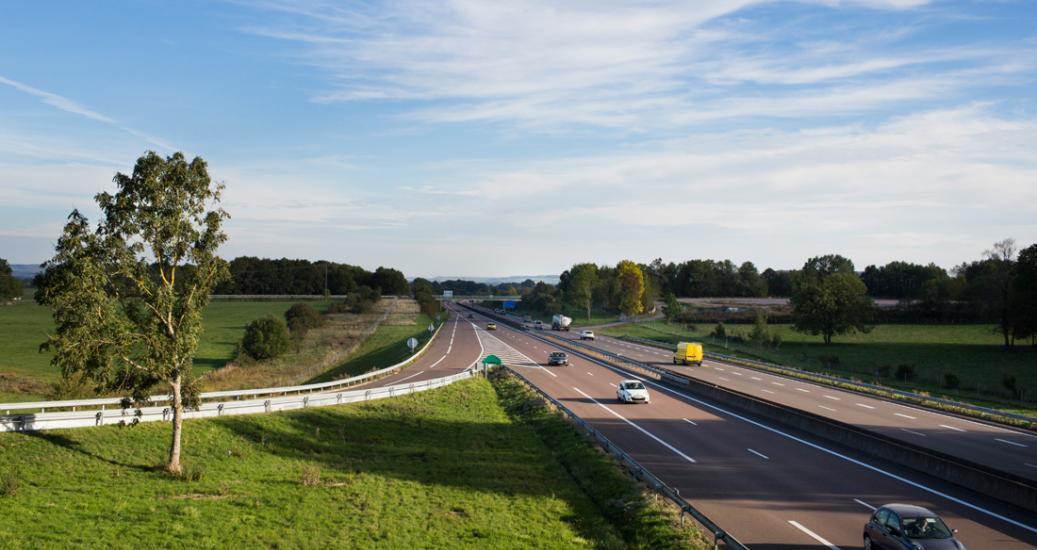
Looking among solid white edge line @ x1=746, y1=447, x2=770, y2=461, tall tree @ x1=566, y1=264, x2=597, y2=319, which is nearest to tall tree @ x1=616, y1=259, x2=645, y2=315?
tall tree @ x1=566, y1=264, x2=597, y2=319

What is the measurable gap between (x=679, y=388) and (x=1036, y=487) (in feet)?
96.4

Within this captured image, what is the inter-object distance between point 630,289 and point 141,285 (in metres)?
124

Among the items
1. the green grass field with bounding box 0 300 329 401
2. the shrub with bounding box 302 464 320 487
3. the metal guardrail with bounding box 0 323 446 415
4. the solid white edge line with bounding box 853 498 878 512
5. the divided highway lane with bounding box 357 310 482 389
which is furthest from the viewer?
the divided highway lane with bounding box 357 310 482 389

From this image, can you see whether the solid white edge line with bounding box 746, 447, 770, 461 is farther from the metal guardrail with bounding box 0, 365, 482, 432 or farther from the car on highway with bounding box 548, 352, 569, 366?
the car on highway with bounding box 548, 352, 569, 366

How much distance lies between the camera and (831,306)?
300 feet

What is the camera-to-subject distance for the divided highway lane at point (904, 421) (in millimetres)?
26391

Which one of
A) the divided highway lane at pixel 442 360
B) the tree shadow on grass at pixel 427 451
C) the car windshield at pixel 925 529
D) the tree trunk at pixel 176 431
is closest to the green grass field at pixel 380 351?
the divided highway lane at pixel 442 360

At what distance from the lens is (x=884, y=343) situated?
90625 millimetres

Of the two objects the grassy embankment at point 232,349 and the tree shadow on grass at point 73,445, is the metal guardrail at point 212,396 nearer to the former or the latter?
the tree shadow on grass at point 73,445

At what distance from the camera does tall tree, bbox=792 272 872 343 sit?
9162 cm

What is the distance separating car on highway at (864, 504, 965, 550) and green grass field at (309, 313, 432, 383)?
155ft

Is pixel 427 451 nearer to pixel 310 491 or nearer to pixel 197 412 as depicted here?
pixel 310 491

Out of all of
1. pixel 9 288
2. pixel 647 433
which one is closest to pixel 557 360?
pixel 647 433

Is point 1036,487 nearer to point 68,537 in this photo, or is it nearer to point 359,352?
point 68,537
